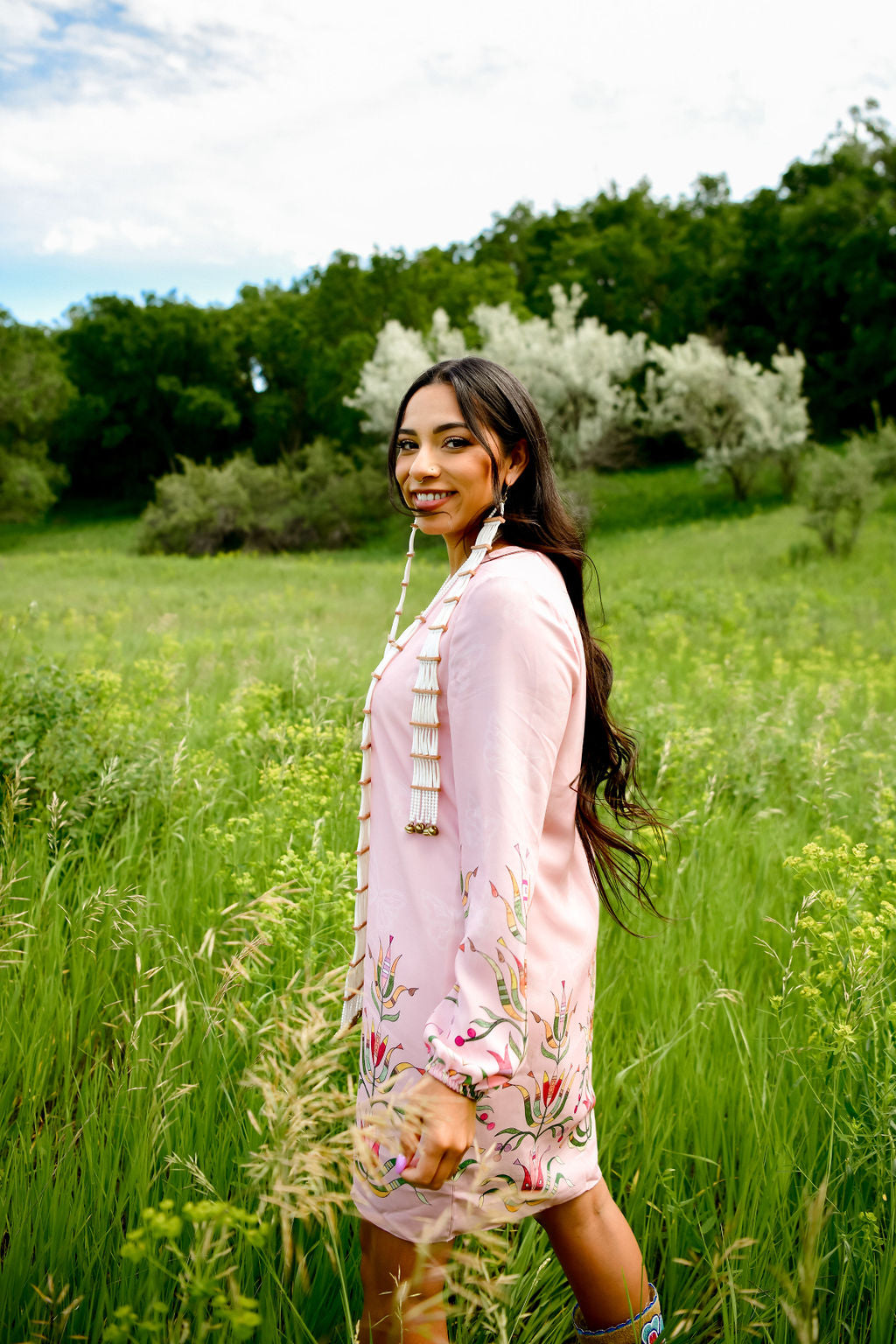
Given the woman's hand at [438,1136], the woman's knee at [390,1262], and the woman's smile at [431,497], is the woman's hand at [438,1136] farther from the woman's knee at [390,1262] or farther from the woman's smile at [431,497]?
the woman's smile at [431,497]

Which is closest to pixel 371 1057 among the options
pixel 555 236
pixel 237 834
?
pixel 237 834

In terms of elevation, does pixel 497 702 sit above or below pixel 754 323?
below

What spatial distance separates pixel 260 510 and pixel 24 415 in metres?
14.5

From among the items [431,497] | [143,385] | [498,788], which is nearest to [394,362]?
[143,385]

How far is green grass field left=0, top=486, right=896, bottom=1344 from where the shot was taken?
145cm

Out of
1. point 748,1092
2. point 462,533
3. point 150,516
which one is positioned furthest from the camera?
point 150,516

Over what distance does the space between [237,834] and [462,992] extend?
211 centimetres

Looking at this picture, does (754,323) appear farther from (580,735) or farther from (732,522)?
(580,735)

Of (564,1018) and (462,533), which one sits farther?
(462,533)

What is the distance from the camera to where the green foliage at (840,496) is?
16484mm

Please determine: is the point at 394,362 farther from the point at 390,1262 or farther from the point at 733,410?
the point at 390,1262

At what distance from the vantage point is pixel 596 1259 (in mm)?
1476

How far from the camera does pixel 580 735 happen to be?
1519 mm

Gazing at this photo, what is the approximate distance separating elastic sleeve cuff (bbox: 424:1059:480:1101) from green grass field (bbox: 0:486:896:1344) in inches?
5.6
